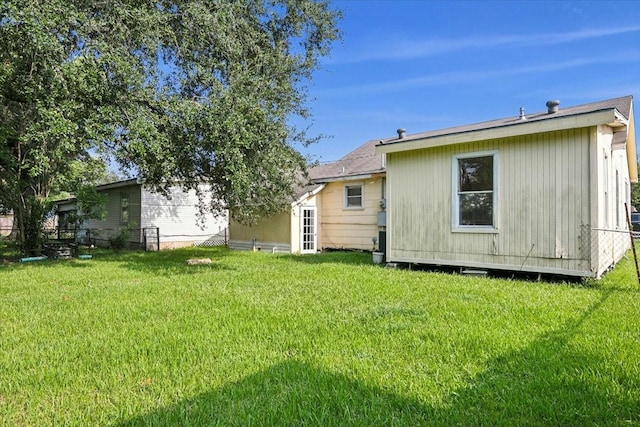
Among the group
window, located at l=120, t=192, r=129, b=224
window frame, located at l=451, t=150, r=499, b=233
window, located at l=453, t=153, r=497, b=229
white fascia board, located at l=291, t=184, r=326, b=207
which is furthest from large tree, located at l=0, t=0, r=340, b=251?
window, located at l=120, t=192, r=129, b=224

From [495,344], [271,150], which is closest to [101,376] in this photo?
Result: [495,344]

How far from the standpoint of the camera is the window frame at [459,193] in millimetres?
7766

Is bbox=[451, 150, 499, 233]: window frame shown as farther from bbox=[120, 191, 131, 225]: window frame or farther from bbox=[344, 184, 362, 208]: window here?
bbox=[120, 191, 131, 225]: window frame

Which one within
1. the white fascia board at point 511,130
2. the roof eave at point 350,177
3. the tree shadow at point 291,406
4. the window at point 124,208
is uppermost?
the white fascia board at point 511,130

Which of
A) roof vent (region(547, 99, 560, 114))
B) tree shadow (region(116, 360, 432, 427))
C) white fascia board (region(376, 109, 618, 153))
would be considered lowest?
tree shadow (region(116, 360, 432, 427))

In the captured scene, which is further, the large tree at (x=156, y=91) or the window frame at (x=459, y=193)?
the window frame at (x=459, y=193)

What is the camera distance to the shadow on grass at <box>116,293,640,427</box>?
7.99 ft

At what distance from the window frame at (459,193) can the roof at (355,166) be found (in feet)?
14.2

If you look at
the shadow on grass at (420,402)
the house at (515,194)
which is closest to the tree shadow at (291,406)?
the shadow on grass at (420,402)

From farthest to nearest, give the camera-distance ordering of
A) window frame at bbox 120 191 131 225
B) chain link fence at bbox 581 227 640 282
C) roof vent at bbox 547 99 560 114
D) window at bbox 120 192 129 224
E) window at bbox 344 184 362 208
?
1. window at bbox 120 192 129 224
2. window frame at bbox 120 191 131 225
3. window at bbox 344 184 362 208
4. roof vent at bbox 547 99 560 114
5. chain link fence at bbox 581 227 640 282

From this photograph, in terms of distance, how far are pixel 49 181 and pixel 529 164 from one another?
Answer: 1599 centimetres

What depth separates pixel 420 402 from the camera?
104 inches

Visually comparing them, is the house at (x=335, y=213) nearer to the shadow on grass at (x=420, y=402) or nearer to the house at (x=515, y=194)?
the house at (x=515, y=194)

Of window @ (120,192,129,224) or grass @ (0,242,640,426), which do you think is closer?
grass @ (0,242,640,426)
